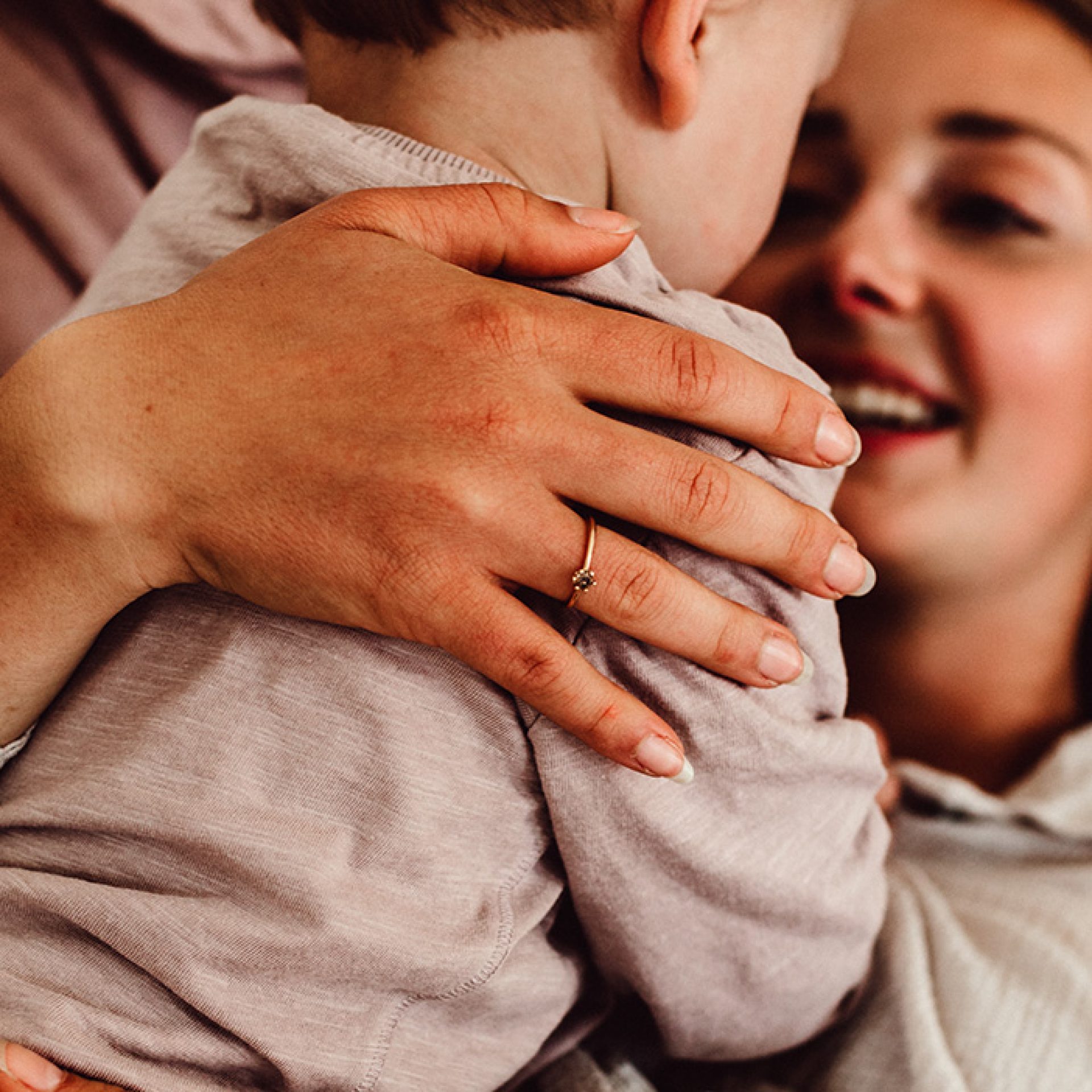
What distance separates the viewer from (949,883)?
1000 mm

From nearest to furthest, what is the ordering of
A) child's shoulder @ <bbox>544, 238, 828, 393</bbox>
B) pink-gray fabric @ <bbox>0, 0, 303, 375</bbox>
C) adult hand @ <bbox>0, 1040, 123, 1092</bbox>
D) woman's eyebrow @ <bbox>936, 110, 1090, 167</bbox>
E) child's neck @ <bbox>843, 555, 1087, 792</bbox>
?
adult hand @ <bbox>0, 1040, 123, 1092</bbox> < child's shoulder @ <bbox>544, 238, 828, 393</bbox> < woman's eyebrow @ <bbox>936, 110, 1090, 167</bbox> < pink-gray fabric @ <bbox>0, 0, 303, 375</bbox> < child's neck @ <bbox>843, 555, 1087, 792</bbox>

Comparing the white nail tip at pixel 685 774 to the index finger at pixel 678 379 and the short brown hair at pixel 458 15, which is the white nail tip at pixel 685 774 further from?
the short brown hair at pixel 458 15

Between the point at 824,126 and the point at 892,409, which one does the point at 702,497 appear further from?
the point at 824,126

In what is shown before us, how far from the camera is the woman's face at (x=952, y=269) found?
93 centimetres

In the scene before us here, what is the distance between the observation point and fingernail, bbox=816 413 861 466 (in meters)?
0.58

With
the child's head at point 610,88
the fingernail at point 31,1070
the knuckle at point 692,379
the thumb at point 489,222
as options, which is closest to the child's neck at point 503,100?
the child's head at point 610,88

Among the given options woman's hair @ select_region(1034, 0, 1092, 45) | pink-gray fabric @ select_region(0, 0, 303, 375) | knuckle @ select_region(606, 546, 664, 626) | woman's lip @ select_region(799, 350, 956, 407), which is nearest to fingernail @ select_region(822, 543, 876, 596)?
knuckle @ select_region(606, 546, 664, 626)

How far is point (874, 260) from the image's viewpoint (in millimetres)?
970

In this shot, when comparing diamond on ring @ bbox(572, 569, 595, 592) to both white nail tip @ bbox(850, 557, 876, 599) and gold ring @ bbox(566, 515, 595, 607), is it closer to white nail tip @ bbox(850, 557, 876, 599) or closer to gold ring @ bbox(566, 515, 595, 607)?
gold ring @ bbox(566, 515, 595, 607)

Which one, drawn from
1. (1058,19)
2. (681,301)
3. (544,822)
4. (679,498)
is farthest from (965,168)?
(544,822)

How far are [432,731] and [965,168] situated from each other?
0.78m

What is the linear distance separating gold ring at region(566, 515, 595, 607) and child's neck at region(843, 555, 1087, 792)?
28.6 inches

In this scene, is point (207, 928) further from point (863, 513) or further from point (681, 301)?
point (863, 513)

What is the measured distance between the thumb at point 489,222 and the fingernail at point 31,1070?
0.50 meters
